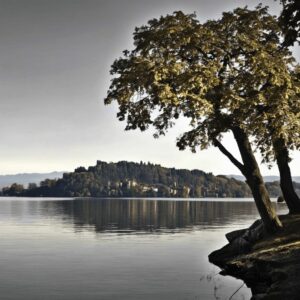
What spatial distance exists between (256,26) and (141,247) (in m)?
25.9

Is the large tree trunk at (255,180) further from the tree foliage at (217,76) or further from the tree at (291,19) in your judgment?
the tree at (291,19)

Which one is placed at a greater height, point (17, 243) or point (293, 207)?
point (293, 207)

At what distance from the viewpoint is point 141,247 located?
5041 centimetres

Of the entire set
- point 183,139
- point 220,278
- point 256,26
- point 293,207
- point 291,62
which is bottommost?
point 220,278

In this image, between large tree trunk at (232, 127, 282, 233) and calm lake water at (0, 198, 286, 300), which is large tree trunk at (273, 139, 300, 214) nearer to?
large tree trunk at (232, 127, 282, 233)

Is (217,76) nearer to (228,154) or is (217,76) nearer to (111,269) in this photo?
(228,154)

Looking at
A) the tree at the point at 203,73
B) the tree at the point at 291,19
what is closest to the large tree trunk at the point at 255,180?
the tree at the point at 203,73

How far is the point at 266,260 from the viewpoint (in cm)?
3131

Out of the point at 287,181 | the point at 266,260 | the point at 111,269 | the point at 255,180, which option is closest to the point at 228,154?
the point at 255,180

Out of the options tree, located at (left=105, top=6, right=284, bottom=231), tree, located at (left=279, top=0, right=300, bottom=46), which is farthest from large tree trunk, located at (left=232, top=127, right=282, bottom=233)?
tree, located at (left=279, top=0, right=300, bottom=46)

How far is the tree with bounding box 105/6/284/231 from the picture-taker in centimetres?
3344

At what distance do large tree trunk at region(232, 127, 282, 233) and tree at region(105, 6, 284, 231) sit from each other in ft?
0.26

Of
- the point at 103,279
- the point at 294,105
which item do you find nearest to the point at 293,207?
the point at 294,105

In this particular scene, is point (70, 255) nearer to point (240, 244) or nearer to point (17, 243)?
point (17, 243)
